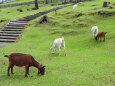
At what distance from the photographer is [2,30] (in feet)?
95.3

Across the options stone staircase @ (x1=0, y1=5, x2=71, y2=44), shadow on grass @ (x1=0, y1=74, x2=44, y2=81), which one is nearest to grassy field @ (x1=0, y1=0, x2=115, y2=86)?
shadow on grass @ (x1=0, y1=74, x2=44, y2=81)

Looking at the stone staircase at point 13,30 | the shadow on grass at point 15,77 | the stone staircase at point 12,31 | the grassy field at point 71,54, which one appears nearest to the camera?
the grassy field at point 71,54

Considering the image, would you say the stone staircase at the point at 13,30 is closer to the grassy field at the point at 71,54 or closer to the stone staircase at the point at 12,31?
the stone staircase at the point at 12,31

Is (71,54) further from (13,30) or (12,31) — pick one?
(13,30)

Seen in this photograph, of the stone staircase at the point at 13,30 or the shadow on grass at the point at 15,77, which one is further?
the stone staircase at the point at 13,30

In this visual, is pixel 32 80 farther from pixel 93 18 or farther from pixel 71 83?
pixel 93 18

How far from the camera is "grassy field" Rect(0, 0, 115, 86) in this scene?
9.93 meters

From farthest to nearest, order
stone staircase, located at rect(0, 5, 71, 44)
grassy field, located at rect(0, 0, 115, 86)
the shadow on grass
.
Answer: stone staircase, located at rect(0, 5, 71, 44), the shadow on grass, grassy field, located at rect(0, 0, 115, 86)

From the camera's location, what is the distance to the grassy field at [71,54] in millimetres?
9930

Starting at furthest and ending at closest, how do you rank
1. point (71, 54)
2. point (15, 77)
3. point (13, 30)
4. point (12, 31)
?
point (13, 30)
point (12, 31)
point (71, 54)
point (15, 77)

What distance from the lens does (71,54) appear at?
16.9 meters

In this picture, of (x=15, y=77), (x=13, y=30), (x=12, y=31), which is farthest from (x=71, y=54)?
(x=13, y=30)

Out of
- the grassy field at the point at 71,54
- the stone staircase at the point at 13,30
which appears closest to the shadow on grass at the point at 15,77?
the grassy field at the point at 71,54

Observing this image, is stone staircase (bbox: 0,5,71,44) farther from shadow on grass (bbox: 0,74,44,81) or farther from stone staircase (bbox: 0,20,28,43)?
shadow on grass (bbox: 0,74,44,81)
